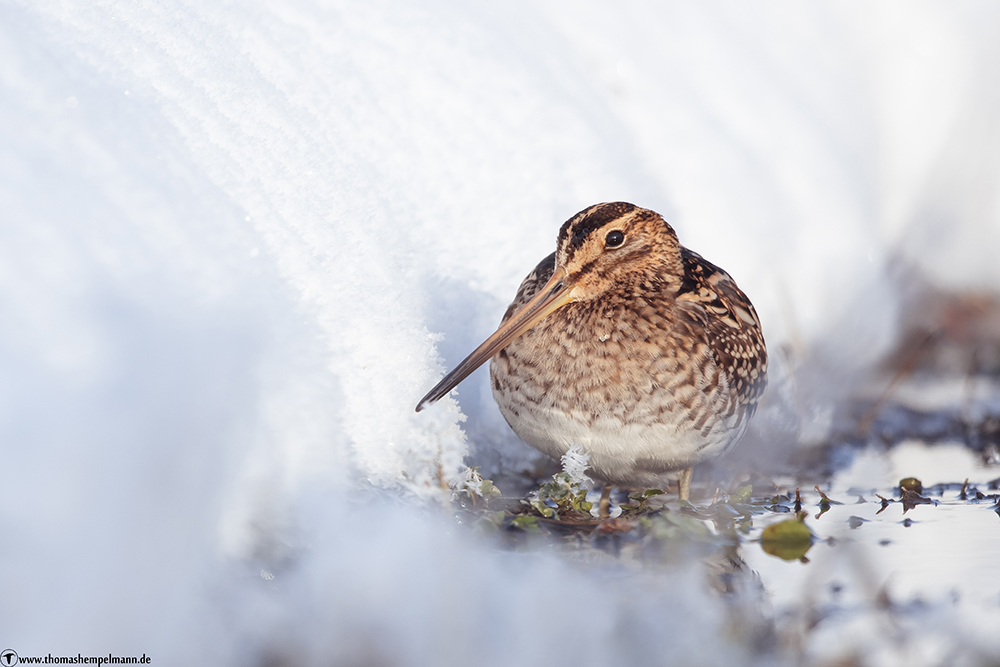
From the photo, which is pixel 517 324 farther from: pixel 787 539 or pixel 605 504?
pixel 787 539

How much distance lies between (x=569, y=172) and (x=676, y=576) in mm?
1941

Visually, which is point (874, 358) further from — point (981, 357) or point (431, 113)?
point (431, 113)

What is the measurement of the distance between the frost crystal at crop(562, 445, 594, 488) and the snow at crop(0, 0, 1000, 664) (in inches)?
12.2

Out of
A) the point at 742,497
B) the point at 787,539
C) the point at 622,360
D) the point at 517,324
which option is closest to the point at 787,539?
the point at 787,539

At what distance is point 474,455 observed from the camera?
333 cm

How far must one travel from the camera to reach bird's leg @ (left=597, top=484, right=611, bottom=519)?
3.21m

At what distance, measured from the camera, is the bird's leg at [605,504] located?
3.21 meters

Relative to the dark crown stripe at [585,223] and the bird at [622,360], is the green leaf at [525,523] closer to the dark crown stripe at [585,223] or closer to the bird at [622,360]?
the bird at [622,360]

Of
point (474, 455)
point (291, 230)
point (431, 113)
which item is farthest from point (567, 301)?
point (431, 113)

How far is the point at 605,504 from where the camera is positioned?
3.26 m

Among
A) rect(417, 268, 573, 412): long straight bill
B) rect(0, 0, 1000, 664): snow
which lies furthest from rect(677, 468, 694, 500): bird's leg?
rect(417, 268, 573, 412): long straight bill

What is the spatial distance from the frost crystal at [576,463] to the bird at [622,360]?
1.0 inches

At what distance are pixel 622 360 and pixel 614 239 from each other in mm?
400

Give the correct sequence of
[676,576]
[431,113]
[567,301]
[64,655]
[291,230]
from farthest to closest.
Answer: [431,113] < [567,301] < [291,230] < [676,576] < [64,655]
